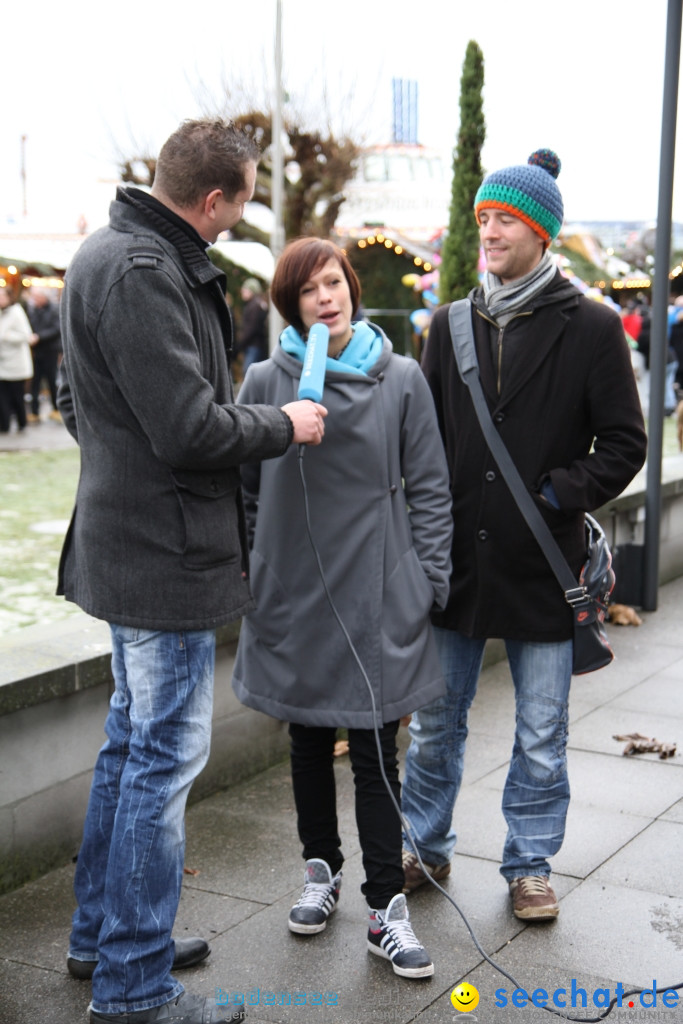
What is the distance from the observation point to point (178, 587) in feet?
9.30

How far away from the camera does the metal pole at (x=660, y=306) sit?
272 inches

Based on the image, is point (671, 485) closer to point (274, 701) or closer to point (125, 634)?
point (274, 701)

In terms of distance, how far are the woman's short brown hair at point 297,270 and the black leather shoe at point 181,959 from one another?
5.38ft

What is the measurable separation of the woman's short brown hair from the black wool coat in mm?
491

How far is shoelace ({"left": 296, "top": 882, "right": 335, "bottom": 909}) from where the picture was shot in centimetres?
347

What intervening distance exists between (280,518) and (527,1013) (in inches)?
53.6

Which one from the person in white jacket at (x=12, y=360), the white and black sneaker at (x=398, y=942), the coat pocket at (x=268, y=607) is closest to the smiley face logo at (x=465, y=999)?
the white and black sneaker at (x=398, y=942)

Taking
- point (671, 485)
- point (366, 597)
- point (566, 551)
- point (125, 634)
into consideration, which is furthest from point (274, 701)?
point (671, 485)

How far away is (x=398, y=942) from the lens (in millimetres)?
3219

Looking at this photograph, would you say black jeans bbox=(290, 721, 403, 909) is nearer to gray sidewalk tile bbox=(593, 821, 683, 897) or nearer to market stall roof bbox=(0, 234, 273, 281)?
gray sidewalk tile bbox=(593, 821, 683, 897)

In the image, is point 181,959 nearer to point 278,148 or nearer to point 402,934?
point 402,934

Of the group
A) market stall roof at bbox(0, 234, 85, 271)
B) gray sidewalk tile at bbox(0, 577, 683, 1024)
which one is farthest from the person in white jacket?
gray sidewalk tile at bbox(0, 577, 683, 1024)

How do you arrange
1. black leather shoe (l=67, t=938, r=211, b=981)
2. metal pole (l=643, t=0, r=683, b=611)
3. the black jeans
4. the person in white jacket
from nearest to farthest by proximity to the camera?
black leather shoe (l=67, t=938, r=211, b=981) → the black jeans → metal pole (l=643, t=0, r=683, b=611) → the person in white jacket

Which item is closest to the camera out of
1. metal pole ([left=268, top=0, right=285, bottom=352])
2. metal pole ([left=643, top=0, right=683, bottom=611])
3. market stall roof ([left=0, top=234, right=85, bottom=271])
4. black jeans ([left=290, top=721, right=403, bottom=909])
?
black jeans ([left=290, top=721, right=403, bottom=909])
